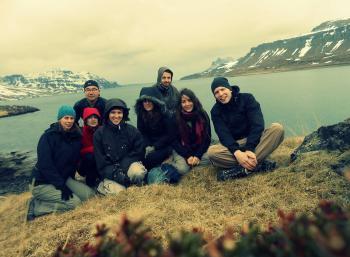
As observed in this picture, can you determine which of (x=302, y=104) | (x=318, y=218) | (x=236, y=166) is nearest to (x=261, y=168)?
(x=236, y=166)

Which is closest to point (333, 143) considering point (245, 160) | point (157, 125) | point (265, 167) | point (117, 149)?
point (265, 167)

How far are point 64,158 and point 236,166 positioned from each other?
423 cm

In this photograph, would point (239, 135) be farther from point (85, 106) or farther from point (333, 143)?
point (85, 106)

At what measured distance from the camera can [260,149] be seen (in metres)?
8.39

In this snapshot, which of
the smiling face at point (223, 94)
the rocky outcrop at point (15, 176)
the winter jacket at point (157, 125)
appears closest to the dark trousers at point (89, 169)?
the winter jacket at point (157, 125)

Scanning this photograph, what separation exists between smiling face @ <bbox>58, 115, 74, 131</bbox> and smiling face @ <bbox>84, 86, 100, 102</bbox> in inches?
68.1

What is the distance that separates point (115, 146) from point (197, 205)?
3.05 m

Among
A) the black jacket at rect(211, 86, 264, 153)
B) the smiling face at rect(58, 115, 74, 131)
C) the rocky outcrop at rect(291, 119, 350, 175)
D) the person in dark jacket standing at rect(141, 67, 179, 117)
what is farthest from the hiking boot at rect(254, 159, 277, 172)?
the smiling face at rect(58, 115, 74, 131)

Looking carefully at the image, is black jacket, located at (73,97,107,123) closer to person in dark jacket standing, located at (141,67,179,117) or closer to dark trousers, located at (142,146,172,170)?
person in dark jacket standing, located at (141,67,179,117)

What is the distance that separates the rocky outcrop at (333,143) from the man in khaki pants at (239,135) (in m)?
0.93

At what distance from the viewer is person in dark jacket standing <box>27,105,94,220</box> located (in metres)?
8.59

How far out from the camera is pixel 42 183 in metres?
8.88

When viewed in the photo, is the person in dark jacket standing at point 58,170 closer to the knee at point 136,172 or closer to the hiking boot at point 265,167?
the knee at point 136,172

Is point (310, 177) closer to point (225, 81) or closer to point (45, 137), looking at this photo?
point (225, 81)
